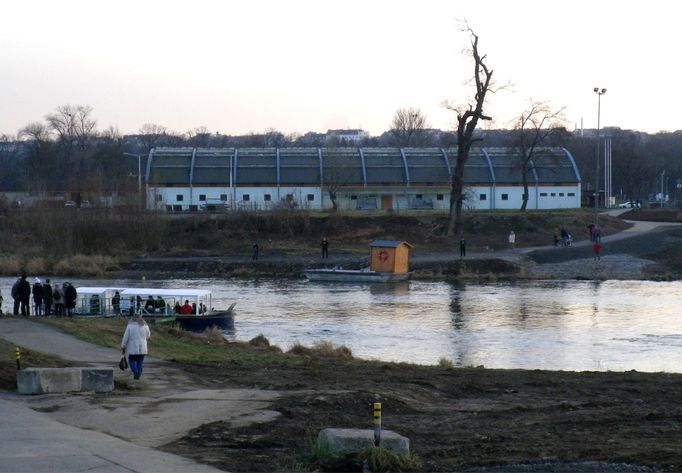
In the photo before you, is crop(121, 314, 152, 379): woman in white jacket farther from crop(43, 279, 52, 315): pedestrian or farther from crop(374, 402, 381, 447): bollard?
crop(43, 279, 52, 315): pedestrian

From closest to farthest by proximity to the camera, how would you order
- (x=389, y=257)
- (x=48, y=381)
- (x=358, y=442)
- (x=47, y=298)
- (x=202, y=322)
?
(x=358, y=442), (x=48, y=381), (x=47, y=298), (x=202, y=322), (x=389, y=257)

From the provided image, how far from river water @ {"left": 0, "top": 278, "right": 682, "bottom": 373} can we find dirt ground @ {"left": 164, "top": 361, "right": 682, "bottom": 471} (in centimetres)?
860

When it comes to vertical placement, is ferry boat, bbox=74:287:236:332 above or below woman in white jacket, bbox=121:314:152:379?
below

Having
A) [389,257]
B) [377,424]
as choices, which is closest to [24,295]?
[377,424]

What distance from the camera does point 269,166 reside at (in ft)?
324

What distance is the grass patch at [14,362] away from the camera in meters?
20.5

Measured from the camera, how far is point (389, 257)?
62.6m

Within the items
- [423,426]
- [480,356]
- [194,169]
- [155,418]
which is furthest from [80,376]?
[194,169]

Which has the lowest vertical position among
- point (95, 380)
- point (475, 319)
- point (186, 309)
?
point (475, 319)

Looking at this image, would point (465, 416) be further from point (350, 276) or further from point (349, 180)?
point (349, 180)

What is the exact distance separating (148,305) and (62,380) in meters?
21.2

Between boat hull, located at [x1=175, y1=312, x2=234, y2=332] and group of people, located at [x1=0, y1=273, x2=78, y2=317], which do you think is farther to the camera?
boat hull, located at [x1=175, y1=312, x2=234, y2=332]

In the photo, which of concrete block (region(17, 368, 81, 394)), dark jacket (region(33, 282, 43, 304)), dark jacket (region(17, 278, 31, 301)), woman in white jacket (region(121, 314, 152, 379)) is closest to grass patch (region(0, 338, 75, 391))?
concrete block (region(17, 368, 81, 394))

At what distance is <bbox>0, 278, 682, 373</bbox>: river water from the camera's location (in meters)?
33.9
